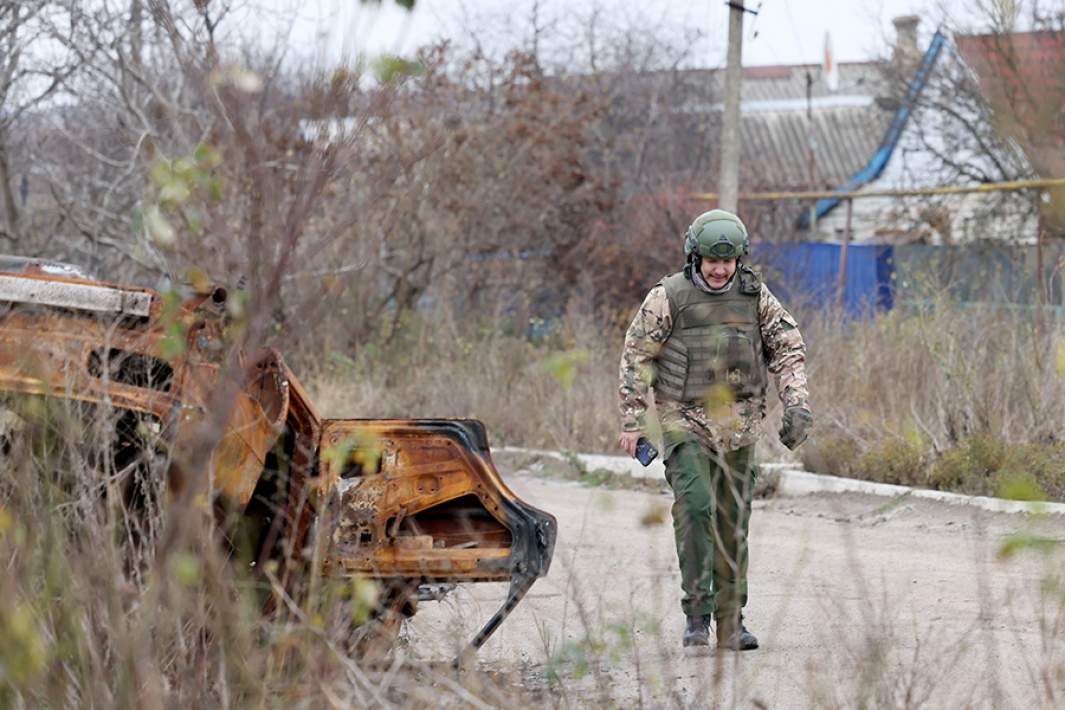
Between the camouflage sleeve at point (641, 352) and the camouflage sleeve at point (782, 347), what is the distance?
17.5 inches

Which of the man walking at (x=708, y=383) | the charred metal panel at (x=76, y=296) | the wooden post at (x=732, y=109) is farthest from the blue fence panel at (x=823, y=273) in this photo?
the charred metal panel at (x=76, y=296)

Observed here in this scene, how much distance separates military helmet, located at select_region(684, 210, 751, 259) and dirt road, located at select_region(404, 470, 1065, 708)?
1.21 meters

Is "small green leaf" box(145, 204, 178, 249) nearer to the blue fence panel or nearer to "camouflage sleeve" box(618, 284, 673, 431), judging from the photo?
"camouflage sleeve" box(618, 284, 673, 431)

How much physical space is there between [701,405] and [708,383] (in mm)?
105

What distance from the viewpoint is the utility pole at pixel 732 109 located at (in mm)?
17156

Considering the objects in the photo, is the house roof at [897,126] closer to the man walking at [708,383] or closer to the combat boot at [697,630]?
the man walking at [708,383]

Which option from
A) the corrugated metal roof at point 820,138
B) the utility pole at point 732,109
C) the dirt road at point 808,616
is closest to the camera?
the dirt road at point 808,616

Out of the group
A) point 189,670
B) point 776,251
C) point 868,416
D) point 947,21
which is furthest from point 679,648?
point 947,21

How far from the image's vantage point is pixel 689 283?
303 inches

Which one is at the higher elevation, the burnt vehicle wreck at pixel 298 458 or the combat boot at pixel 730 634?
the burnt vehicle wreck at pixel 298 458

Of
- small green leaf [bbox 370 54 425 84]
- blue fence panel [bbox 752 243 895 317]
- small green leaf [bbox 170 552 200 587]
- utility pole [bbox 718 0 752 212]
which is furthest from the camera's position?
blue fence panel [bbox 752 243 895 317]

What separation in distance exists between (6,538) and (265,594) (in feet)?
8.13

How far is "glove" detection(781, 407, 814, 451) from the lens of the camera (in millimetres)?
7473

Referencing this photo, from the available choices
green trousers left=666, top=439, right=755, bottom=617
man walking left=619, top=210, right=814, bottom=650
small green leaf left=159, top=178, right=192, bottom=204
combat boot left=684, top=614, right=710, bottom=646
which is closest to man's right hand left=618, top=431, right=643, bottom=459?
man walking left=619, top=210, right=814, bottom=650
